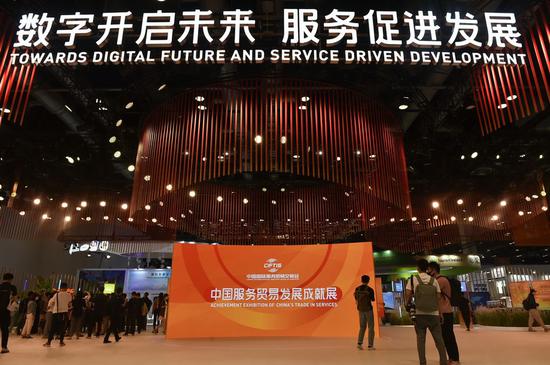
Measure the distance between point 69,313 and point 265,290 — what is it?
484 cm

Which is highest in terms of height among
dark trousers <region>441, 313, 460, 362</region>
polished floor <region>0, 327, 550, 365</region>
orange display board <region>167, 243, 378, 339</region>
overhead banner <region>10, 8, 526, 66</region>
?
overhead banner <region>10, 8, 526, 66</region>

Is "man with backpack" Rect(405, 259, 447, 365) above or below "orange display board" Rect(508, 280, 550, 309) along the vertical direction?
below

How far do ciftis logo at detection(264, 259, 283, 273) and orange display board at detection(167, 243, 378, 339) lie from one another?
0.9 inches

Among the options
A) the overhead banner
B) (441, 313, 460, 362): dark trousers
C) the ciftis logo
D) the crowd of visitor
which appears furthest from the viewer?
the ciftis logo

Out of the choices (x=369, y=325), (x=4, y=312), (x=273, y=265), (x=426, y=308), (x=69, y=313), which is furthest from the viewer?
(x=69, y=313)

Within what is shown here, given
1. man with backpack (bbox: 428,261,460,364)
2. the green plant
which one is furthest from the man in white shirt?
the green plant

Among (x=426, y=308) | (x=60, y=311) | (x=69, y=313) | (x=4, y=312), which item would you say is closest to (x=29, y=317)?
(x=69, y=313)

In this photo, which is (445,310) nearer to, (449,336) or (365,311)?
(449,336)

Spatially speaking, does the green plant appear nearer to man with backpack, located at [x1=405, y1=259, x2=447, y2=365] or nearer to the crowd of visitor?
man with backpack, located at [x1=405, y1=259, x2=447, y2=365]

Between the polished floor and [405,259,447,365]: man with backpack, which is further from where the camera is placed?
the polished floor

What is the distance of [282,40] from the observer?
643cm

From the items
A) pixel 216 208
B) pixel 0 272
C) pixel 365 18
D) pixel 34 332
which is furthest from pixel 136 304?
pixel 365 18

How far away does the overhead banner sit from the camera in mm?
6324

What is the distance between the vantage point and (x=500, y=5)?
7.51 metres
